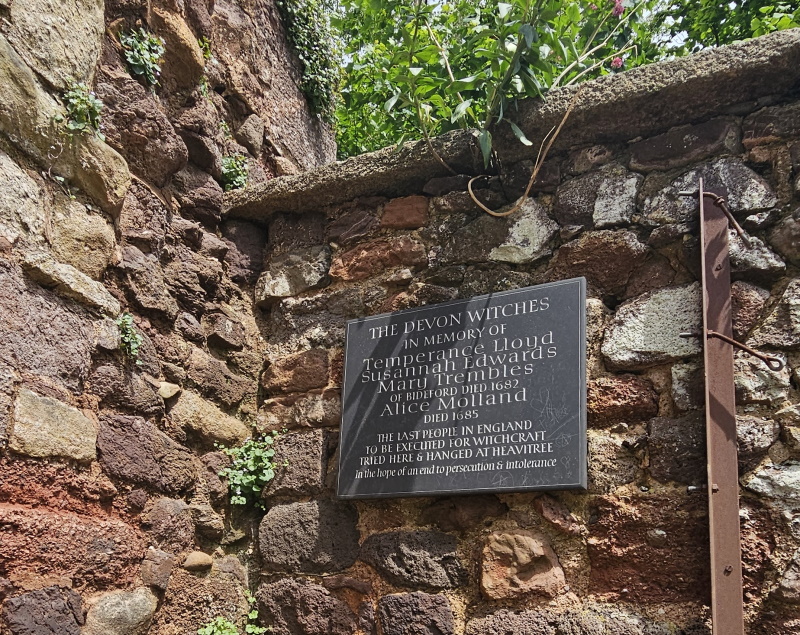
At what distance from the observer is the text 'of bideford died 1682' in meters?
2.24

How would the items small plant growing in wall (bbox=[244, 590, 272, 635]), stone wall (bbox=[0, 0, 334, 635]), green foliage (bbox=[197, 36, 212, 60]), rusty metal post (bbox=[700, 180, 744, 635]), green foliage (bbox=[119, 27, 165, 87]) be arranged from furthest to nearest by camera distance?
green foliage (bbox=[197, 36, 212, 60])
green foliage (bbox=[119, 27, 165, 87])
small plant growing in wall (bbox=[244, 590, 272, 635])
stone wall (bbox=[0, 0, 334, 635])
rusty metal post (bbox=[700, 180, 744, 635])

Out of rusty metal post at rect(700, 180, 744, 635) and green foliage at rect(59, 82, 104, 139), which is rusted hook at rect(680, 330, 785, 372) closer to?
rusty metal post at rect(700, 180, 744, 635)

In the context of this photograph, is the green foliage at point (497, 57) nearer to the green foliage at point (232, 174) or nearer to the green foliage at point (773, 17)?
the green foliage at point (232, 174)

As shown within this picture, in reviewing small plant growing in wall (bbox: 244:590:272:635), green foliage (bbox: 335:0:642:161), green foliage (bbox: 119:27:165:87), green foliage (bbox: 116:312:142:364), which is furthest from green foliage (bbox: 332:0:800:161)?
small plant growing in wall (bbox: 244:590:272:635)

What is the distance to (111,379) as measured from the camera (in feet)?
7.58

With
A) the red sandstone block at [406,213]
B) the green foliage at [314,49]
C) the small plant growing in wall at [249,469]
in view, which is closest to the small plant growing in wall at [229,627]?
the small plant growing in wall at [249,469]

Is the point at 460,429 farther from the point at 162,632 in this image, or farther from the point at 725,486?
the point at 162,632

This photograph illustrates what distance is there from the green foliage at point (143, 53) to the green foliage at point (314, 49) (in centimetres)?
100

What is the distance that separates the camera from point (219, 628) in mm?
2441

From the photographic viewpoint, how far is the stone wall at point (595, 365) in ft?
6.72

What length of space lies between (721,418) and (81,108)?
75.2 inches

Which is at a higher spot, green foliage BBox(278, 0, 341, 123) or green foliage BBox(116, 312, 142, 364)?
green foliage BBox(278, 0, 341, 123)

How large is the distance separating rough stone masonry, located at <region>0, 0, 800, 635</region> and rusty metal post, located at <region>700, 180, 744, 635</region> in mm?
51

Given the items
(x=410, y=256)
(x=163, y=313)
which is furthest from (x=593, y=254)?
(x=163, y=313)
